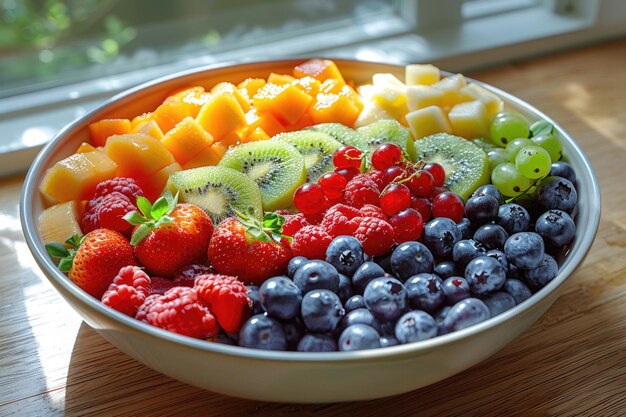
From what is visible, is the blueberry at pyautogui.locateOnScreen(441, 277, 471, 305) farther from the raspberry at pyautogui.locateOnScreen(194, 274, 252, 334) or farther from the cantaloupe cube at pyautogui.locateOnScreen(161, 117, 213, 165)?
the cantaloupe cube at pyautogui.locateOnScreen(161, 117, 213, 165)

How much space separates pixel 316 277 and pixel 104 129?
555mm

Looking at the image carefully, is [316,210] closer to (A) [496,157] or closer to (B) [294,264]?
(B) [294,264]

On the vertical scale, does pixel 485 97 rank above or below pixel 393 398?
above

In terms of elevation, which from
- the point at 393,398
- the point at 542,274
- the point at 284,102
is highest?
the point at 284,102

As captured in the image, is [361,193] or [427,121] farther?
[427,121]

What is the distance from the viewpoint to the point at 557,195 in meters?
1.12

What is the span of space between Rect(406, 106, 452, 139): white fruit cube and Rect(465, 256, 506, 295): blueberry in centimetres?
41

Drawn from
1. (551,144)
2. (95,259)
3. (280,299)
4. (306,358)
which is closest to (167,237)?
(95,259)

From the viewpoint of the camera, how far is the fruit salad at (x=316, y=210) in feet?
3.01

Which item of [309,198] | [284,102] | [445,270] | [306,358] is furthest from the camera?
[284,102]

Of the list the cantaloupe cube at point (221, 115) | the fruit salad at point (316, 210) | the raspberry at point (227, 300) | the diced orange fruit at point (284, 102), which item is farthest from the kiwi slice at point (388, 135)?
the raspberry at point (227, 300)

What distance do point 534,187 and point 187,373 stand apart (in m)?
0.62

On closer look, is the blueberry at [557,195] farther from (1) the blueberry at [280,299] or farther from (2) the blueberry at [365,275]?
(1) the blueberry at [280,299]

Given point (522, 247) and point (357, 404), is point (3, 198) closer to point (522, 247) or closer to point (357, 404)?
point (357, 404)
